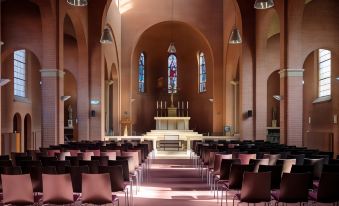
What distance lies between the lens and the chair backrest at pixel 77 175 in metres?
6.93

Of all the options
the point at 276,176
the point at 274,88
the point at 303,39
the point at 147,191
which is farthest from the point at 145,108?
the point at 276,176

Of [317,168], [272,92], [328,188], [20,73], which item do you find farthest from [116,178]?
[272,92]

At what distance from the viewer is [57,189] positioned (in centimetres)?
638

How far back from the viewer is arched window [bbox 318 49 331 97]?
20.1m

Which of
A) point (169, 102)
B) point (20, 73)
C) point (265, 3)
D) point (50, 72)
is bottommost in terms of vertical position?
point (169, 102)

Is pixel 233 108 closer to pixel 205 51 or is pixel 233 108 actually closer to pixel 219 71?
pixel 219 71

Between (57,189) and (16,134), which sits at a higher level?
(16,134)

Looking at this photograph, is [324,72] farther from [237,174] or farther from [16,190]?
[16,190]

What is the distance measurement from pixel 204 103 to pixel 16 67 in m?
16.2

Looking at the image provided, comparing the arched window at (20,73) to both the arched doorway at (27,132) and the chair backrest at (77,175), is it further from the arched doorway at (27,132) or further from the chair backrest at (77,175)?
the chair backrest at (77,175)

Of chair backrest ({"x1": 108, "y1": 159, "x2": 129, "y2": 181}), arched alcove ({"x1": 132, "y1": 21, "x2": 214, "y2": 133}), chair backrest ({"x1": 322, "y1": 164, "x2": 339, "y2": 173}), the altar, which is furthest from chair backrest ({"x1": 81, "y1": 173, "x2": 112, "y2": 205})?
arched alcove ({"x1": 132, "y1": 21, "x2": 214, "y2": 133})

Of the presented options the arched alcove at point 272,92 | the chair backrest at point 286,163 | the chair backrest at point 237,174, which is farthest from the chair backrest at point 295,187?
the arched alcove at point 272,92

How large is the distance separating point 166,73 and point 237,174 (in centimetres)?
2852

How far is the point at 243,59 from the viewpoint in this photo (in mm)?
20812
